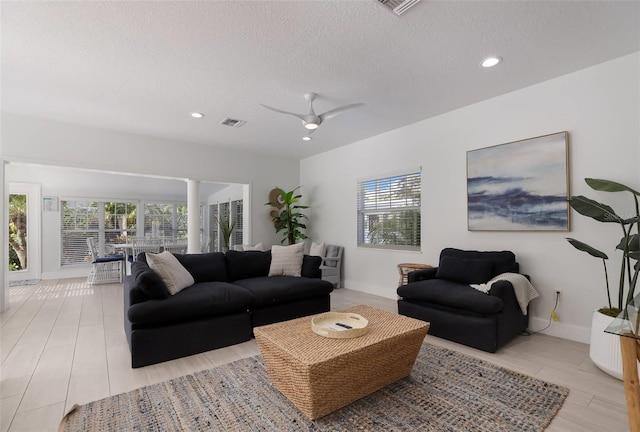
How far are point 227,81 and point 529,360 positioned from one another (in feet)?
12.7

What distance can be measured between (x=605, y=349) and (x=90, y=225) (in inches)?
364

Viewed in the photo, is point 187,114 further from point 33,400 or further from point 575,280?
point 575,280

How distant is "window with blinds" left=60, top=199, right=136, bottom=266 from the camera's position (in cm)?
688

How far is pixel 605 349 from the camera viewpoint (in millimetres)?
2303

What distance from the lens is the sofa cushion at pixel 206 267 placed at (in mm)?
Answer: 3580

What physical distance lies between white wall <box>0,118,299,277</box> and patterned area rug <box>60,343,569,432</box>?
12.7ft

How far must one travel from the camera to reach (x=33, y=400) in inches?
78.9

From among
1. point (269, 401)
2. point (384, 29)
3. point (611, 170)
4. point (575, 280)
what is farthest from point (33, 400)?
point (611, 170)

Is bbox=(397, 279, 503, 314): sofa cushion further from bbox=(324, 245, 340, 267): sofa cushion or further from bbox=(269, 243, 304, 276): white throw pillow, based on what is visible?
bbox=(324, 245, 340, 267): sofa cushion

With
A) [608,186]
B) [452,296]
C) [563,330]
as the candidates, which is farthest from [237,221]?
[608,186]

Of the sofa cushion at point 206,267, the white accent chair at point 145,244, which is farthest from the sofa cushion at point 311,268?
the white accent chair at point 145,244

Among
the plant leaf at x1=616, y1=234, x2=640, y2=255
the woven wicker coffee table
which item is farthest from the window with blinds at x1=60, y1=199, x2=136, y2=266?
the plant leaf at x1=616, y1=234, x2=640, y2=255

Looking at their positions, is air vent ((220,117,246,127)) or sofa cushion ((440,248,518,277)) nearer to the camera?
sofa cushion ((440,248,518,277))

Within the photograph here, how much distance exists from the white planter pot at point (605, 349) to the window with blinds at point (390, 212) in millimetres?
2227
